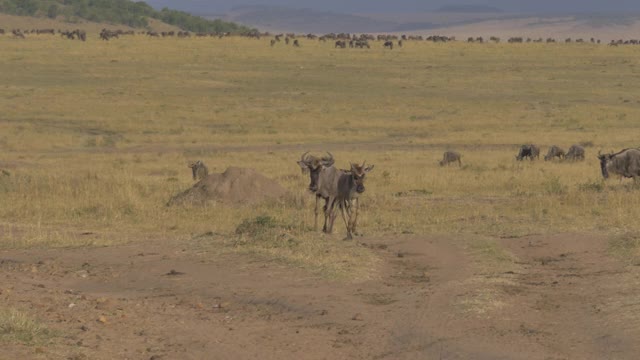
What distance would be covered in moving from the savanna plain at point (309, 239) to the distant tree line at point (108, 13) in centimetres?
7936

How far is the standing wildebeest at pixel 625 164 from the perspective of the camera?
2353 cm

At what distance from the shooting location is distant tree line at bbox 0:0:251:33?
127 m

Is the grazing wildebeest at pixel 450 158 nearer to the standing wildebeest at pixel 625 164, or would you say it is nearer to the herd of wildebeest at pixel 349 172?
the herd of wildebeest at pixel 349 172

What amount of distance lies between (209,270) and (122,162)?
18451 millimetres

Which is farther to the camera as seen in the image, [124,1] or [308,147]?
[124,1]

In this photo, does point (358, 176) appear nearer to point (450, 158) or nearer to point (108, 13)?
point (450, 158)

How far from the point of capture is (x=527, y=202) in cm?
2092

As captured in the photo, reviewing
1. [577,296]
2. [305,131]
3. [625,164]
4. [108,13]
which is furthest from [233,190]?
[108,13]

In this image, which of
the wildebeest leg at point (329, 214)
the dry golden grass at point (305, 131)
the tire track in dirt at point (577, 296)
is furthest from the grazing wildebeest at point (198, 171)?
the tire track in dirt at point (577, 296)

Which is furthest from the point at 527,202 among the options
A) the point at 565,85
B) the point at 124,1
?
the point at 124,1

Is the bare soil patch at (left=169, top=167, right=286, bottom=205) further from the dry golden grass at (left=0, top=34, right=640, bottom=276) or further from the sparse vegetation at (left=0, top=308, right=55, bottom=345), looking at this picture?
the sparse vegetation at (left=0, top=308, right=55, bottom=345)

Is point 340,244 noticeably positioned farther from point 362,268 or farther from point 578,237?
point 578,237

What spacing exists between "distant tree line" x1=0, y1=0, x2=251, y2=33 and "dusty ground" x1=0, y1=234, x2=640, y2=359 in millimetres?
107233

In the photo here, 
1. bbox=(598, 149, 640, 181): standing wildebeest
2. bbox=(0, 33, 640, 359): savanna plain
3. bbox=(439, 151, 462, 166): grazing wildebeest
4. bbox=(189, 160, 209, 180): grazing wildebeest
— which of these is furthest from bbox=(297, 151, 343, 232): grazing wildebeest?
bbox=(439, 151, 462, 166): grazing wildebeest
